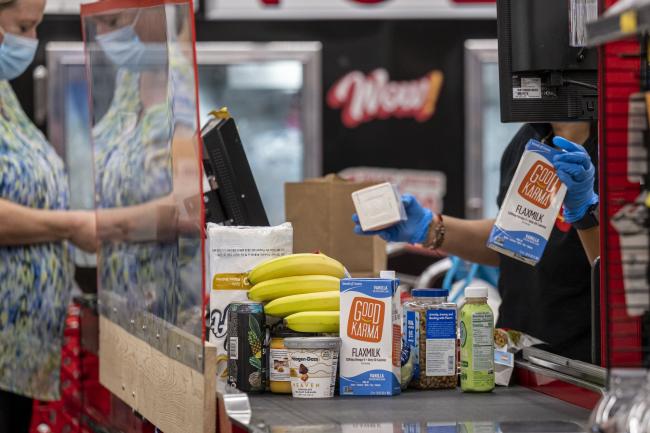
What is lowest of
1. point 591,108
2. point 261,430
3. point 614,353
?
point 261,430

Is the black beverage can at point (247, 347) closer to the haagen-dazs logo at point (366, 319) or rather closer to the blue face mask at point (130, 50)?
the haagen-dazs logo at point (366, 319)

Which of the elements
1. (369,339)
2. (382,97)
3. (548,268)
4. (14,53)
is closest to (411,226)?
(548,268)

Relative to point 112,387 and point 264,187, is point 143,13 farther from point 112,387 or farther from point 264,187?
point 264,187

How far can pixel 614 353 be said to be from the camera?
1534 mm

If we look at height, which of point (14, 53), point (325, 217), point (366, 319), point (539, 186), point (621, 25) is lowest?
point (366, 319)

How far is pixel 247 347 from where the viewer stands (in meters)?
2.31

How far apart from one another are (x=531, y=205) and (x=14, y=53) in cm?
239

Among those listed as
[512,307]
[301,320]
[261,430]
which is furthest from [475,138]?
[261,430]

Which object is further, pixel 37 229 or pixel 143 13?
pixel 37 229

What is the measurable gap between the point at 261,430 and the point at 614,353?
0.66 m

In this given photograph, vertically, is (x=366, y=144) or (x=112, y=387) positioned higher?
(x=366, y=144)

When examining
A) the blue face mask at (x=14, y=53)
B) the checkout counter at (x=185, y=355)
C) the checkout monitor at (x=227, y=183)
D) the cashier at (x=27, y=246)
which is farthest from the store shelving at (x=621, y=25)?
the blue face mask at (x=14, y=53)

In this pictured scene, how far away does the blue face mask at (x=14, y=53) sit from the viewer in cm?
412

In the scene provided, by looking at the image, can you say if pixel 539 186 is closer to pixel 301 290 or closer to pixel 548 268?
pixel 301 290
